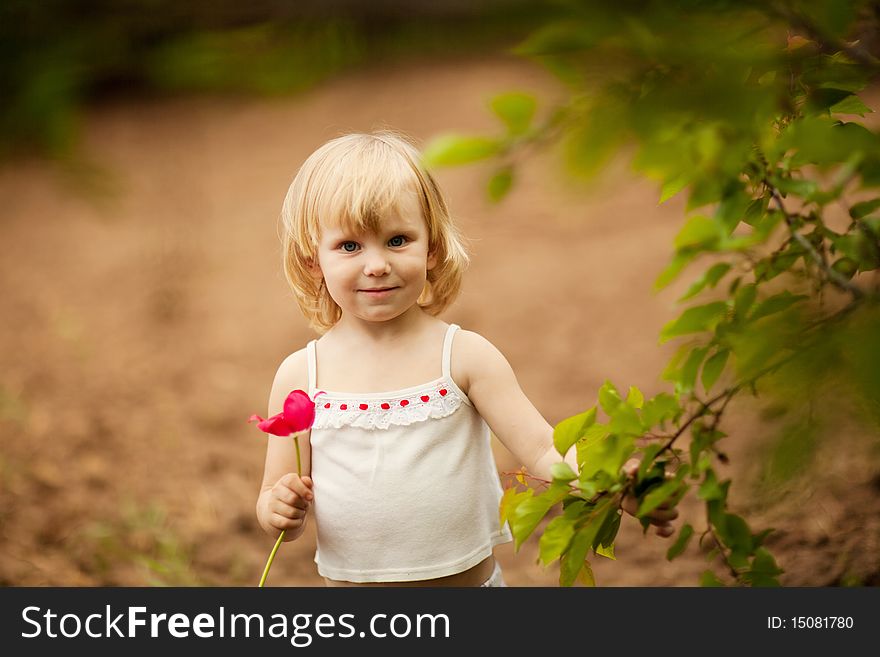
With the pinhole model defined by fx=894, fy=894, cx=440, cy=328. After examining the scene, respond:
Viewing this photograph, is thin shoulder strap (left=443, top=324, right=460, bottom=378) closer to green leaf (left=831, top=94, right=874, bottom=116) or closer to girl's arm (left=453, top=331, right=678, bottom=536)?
girl's arm (left=453, top=331, right=678, bottom=536)

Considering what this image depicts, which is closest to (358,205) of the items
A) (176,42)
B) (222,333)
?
(176,42)

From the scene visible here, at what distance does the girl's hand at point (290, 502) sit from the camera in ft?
4.95

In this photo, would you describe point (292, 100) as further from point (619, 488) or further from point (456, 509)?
point (456, 509)

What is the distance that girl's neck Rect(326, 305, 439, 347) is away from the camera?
161 cm

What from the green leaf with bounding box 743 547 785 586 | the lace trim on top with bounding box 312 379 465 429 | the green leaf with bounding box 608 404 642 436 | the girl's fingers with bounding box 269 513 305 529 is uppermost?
the lace trim on top with bounding box 312 379 465 429

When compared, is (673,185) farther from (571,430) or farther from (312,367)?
(312,367)

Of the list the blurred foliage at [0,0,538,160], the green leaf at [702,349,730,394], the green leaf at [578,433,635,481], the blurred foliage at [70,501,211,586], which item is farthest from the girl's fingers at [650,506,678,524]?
the blurred foliage at [70,501,211,586]

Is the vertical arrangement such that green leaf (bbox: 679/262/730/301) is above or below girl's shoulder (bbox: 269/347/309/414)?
below

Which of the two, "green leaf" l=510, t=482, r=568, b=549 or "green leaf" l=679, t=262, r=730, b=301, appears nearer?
"green leaf" l=679, t=262, r=730, b=301

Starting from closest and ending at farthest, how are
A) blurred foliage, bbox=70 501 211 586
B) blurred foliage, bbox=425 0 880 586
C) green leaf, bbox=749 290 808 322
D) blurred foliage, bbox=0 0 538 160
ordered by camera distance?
blurred foliage, bbox=0 0 538 160 → blurred foliage, bbox=425 0 880 586 → green leaf, bbox=749 290 808 322 → blurred foliage, bbox=70 501 211 586

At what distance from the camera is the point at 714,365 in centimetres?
121

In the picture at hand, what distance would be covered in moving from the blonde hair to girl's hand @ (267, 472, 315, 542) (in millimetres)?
352

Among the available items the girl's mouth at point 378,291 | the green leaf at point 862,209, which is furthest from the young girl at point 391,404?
the green leaf at point 862,209

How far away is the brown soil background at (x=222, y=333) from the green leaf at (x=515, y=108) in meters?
0.05
